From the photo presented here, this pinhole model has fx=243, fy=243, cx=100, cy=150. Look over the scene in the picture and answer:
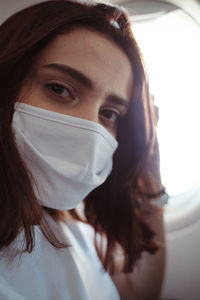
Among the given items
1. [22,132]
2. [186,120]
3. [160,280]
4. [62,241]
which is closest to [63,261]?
[62,241]

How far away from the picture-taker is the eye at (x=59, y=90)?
1.84ft

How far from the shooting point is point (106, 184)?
88 cm

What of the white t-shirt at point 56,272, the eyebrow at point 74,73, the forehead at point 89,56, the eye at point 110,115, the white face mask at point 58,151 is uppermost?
the forehead at point 89,56

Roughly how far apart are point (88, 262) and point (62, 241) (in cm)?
14

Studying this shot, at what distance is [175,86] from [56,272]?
0.65 meters

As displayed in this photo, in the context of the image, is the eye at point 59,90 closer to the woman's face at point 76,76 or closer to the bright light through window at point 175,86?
the woman's face at point 76,76

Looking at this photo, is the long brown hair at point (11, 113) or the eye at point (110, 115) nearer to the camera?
the long brown hair at point (11, 113)

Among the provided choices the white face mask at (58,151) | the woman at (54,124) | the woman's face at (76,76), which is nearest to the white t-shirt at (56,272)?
the woman at (54,124)

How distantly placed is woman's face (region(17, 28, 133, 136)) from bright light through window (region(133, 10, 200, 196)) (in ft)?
0.67

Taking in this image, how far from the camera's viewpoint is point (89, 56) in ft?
1.85

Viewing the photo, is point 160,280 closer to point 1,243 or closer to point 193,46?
point 1,243

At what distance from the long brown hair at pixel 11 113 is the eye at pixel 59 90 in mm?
60

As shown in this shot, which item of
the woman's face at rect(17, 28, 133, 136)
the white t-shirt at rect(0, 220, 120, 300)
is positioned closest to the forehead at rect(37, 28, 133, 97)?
the woman's face at rect(17, 28, 133, 136)

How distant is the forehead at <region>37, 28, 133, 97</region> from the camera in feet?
1.80
